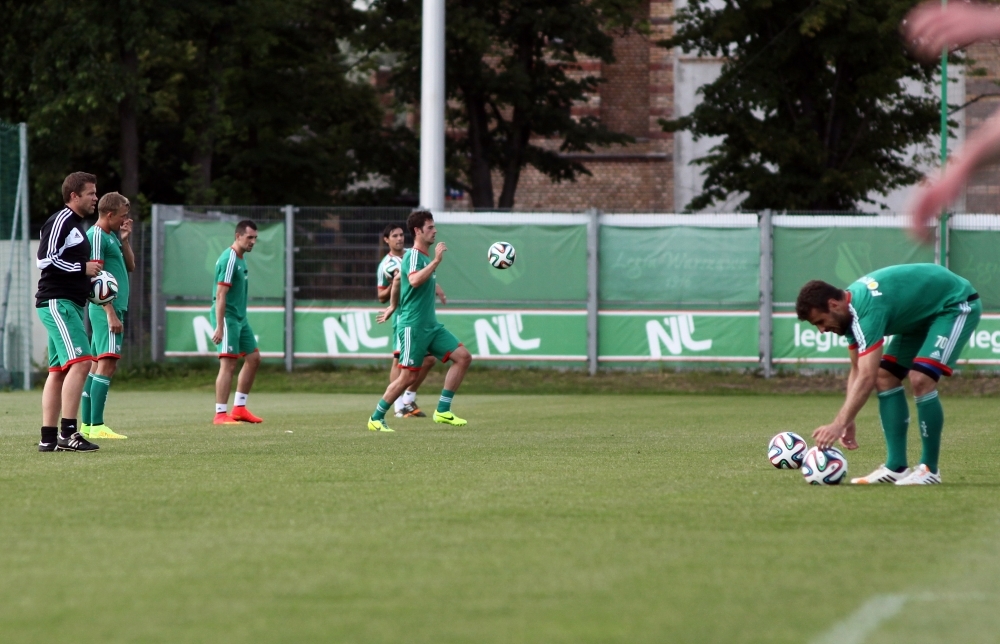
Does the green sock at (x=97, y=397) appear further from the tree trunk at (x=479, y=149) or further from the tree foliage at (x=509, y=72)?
the tree trunk at (x=479, y=149)

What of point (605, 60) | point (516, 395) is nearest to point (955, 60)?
point (605, 60)

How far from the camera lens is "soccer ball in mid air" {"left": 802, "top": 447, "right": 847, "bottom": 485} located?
352 inches

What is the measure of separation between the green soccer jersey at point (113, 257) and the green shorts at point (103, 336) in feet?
0.54

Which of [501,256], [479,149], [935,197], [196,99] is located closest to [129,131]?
[196,99]

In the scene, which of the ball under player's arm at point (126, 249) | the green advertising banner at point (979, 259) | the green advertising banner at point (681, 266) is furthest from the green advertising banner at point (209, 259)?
the ball under player's arm at point (126, 249)

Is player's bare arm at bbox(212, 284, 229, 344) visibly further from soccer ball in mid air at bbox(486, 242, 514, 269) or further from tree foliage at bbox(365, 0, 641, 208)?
tree foliage at bbox(365, 0, 641, 208)

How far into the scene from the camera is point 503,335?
84.0 ft

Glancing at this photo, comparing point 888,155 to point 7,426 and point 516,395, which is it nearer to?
point 516,395

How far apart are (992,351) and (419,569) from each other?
67.9 ft

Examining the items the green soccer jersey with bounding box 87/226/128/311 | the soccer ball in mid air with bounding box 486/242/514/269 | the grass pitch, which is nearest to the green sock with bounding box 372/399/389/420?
the grass pitch

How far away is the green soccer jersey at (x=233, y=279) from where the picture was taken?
15719mm

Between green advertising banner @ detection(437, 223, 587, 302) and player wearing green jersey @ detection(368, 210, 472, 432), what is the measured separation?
32.6 feet

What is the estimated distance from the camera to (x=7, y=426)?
15016 millimetres

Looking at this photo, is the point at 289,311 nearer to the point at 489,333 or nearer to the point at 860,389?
the point at 489,333
